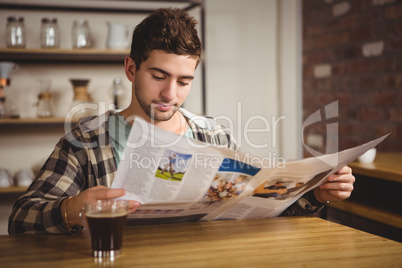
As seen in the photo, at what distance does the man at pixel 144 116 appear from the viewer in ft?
4.11

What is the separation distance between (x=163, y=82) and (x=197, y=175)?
1.46 ft

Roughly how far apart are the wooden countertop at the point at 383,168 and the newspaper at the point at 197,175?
764 millimetres

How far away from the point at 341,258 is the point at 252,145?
2687 mm

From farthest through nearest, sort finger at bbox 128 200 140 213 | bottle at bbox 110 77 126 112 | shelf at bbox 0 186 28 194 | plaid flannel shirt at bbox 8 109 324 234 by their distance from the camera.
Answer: bottle at bbox 110 77 126 112
shelf at bbox 0 186 28 194
plaid flannel shirt at bbox 8 109 324 234
finger at bbox 128 200 140 213

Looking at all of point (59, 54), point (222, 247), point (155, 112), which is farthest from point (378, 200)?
point (59, 54)

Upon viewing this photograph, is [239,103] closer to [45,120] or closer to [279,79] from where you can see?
[279,79]

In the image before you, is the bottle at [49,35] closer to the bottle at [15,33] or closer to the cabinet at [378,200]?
the bottle at [15,33]

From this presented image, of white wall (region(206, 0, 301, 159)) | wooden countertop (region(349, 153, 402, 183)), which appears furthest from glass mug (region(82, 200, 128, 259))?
white wall (region(206, 0, 301, 159))

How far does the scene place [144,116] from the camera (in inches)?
58.7

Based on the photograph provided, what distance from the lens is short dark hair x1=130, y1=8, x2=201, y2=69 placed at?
1395 mm

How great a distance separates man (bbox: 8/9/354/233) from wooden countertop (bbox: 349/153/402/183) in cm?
66

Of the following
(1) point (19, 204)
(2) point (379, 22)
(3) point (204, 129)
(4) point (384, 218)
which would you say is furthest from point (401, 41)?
(1) point (19, 204)

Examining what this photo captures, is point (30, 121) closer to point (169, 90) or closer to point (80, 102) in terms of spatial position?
point (80, 102)

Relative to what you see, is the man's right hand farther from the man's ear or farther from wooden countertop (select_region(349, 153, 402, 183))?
wooden countertop (select_region(349, 153, 402, 183))
